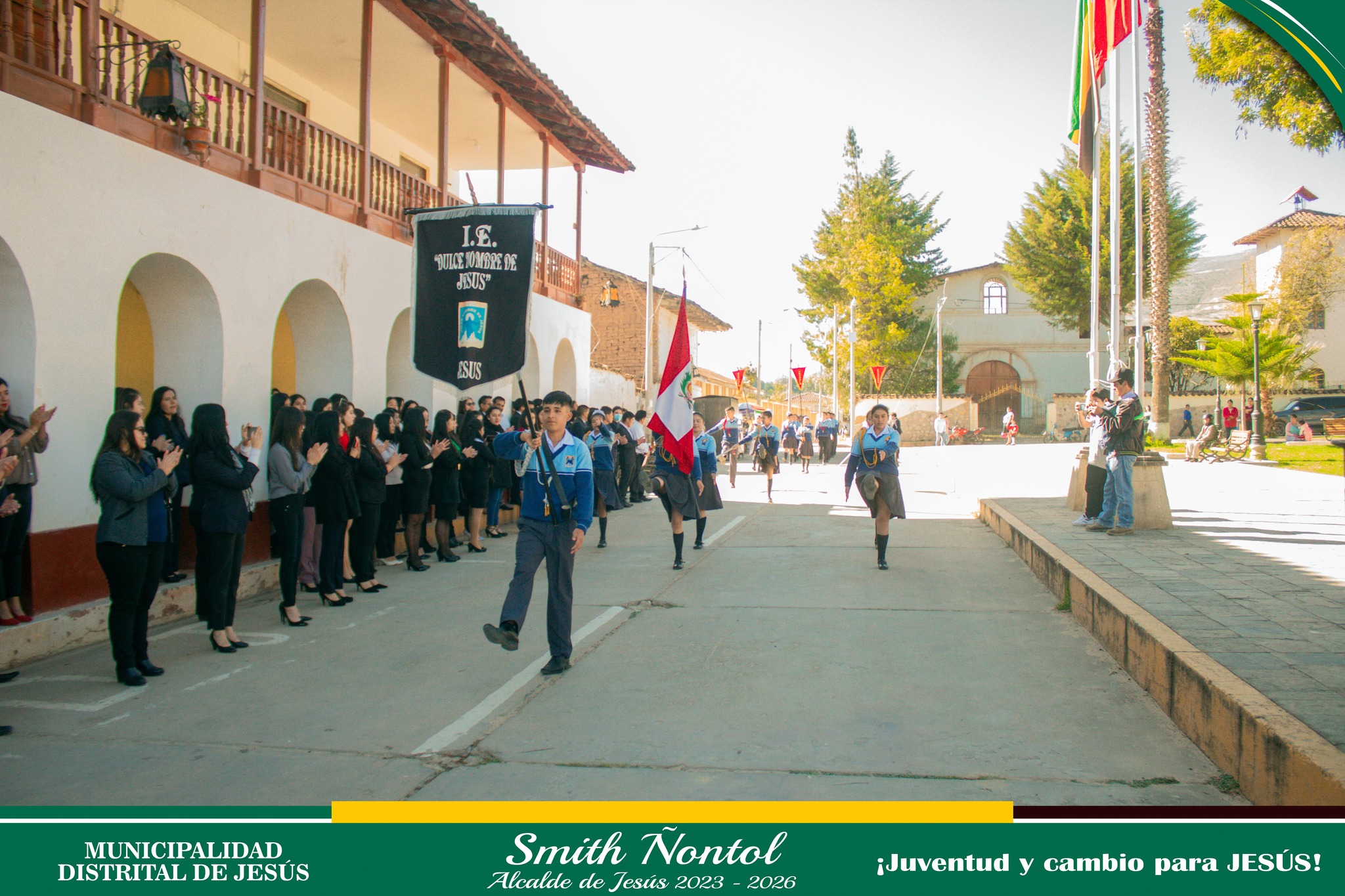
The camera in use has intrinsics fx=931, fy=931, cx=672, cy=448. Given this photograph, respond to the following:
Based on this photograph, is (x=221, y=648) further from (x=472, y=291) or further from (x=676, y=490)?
(x=676, y=490)

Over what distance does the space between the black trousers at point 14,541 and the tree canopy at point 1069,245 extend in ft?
155

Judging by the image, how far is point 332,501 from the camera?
326 inches

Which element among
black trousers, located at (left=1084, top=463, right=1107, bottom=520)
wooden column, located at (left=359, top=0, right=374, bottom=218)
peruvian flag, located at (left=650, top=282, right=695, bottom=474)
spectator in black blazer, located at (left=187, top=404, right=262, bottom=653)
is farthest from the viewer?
wooden column, located at (left=359, top=0, right=374, bottom=218)

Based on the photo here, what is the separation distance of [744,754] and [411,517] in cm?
663

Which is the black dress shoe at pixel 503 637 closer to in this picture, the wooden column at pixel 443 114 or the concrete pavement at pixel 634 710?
the concrete pavement at pixel 634 710

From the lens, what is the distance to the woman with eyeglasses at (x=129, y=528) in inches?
231

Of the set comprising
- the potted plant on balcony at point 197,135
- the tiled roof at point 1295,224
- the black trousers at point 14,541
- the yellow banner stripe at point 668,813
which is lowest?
the yellow banner stripe at point 668,813

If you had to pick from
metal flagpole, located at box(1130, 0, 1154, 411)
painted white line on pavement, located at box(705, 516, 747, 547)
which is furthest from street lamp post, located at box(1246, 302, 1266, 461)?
painted white line on pavement, located at box(705, 516, 747, 547)

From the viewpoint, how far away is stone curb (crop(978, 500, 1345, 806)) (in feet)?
12.1

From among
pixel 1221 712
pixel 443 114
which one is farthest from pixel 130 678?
pixel 443 114

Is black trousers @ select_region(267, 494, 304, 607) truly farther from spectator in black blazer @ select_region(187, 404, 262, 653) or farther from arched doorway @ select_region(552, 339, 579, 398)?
arched doorway @ select_region(552, 339, 579, 398)

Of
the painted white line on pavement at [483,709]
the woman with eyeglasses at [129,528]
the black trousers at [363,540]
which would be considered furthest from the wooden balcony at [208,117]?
the painted white line on pavement at [483,709]

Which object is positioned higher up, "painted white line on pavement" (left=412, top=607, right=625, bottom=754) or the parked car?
the parked car

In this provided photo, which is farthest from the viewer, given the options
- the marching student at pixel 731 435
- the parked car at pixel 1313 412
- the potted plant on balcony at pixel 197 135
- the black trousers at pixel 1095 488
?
the parked car at pixel 1313 412
